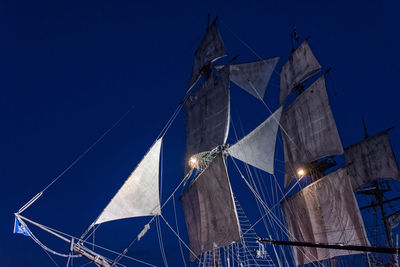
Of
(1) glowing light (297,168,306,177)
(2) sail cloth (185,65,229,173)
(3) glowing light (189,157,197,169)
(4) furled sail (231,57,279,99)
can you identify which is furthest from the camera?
(1) glowing light (297,168,306,177)

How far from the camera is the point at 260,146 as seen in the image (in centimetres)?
→ 2298

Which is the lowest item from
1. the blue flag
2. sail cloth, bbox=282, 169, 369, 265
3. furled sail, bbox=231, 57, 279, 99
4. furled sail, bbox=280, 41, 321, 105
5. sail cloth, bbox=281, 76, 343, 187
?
sail cloth, bbox=282, 169, 369, 265

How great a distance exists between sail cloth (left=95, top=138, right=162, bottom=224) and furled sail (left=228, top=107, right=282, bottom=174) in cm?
692

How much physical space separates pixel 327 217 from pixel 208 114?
11.8 meters

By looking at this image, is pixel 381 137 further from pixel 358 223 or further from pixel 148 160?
pixel 148 160

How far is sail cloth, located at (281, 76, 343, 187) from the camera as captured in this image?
24.3m

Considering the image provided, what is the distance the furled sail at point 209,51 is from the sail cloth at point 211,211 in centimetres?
971

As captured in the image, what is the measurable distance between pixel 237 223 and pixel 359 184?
22034mm

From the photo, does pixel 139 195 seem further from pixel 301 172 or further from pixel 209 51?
pixel 301 172

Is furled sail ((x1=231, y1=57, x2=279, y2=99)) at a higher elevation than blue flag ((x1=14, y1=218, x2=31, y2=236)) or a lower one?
higher

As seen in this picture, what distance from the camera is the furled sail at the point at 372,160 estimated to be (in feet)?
94.8

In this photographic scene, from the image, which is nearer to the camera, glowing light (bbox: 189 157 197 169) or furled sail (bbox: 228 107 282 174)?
glowing light (bbox: 189 157 197 169)

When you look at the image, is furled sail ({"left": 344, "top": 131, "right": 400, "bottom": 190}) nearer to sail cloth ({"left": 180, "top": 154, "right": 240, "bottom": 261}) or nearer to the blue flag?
sail cloth ({"left": 180, "top": 154, "right": 240, "bottom": 261})

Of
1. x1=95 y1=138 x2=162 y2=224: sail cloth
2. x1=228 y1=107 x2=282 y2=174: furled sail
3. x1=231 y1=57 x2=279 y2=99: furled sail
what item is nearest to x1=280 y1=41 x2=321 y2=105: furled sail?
x1=231 y1=57 x2=279 y2=99: furled sail
